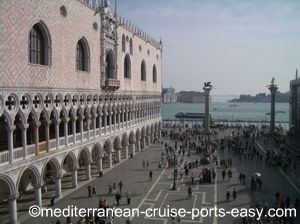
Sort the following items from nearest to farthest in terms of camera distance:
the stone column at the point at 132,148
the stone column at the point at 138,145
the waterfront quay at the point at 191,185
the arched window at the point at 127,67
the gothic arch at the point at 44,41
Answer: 1. the gothic arch at the point at 44,41
2. the waterfront quay at the point at 191,185
3. the arched window at the point at 127,67
4. the stone column at the point at 132,148
5. the stone column at the point at 138,145

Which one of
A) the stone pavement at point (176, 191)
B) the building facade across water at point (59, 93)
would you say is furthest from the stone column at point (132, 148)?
the stone pavement at point (176, 191)

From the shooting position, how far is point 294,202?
19.8 m

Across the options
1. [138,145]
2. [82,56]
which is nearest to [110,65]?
[82,56]

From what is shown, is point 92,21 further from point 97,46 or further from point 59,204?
point 59,204

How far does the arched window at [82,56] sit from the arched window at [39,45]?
13.9 ft

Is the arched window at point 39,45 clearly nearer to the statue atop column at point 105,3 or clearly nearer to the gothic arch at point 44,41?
the gothic arch at point 44,41

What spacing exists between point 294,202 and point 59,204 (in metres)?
12.6

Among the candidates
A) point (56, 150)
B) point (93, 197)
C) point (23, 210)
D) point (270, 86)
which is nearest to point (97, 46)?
point (56, 150)

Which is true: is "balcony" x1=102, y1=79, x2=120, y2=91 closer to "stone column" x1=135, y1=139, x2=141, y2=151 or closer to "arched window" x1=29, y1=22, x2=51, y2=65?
"arched window" x1=29, y1=22, x2=51, y2=65

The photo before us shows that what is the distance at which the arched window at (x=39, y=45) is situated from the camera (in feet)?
60.4

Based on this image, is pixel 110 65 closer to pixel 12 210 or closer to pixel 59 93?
pixel 59 93

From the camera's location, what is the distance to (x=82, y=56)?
24406 mm

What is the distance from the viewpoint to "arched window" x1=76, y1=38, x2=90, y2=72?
2386 cm

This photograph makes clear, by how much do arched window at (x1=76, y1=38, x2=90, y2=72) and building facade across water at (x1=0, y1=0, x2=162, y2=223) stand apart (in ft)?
0.22
